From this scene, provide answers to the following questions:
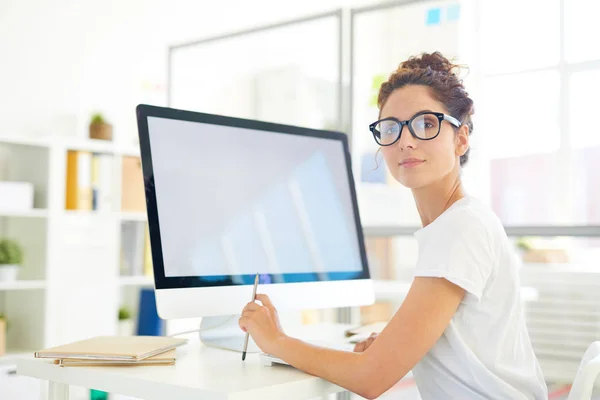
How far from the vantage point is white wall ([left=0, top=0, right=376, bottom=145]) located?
3379mm

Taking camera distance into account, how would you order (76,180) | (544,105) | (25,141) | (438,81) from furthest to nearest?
1. (76,180)
2. (25,141)
3. (544,105)
4. (438,81)

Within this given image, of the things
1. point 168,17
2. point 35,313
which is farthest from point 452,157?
point 168,17

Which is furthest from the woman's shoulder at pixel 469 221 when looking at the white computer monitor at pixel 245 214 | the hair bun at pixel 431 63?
the white computer monitor at pixel 245 214

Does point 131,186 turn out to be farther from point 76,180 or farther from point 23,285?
point 23,285

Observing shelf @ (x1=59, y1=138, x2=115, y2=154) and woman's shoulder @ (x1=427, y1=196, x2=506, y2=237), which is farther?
shelf @ (x1=59, y1=138, x2=115, y2=154)

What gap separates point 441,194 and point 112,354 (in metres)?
0.66

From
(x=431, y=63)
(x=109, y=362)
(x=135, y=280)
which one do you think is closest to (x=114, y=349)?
(x=109, y=362)

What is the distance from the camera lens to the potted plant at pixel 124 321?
11.6 feet

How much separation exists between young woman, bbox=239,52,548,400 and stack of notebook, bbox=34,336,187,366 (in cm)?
16

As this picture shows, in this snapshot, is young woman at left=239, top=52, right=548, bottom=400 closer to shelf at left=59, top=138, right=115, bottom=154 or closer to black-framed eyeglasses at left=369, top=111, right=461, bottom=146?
black-framed eyeglasses at left=369, top=111, right=461, bottom=146

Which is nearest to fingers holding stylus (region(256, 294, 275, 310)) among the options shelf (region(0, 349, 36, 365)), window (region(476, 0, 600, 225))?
window (region(476, 0, 600, 225))

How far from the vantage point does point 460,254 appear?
1.06 m

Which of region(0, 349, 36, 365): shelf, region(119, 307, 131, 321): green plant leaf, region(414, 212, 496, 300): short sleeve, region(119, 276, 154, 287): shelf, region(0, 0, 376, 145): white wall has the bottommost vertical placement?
region(0, 349, 36, 365): shelf

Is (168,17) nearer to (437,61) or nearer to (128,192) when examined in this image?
(128,192)
